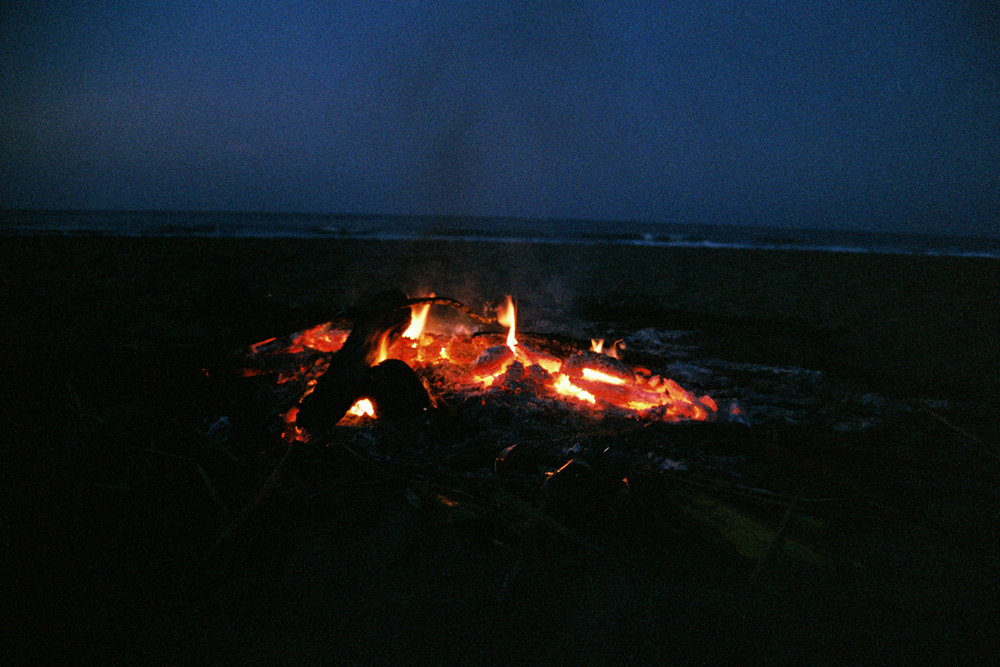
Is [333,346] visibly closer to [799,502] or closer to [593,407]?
[593,407]

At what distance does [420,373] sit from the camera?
12.3 feet

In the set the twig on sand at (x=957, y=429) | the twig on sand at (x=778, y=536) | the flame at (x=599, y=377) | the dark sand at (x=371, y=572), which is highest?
the twig on sand at (x=957, y=429)

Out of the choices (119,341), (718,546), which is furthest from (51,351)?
(718,546)

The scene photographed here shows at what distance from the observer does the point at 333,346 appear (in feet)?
13.7

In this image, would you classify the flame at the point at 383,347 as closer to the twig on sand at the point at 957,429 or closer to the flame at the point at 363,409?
the flame at the point at 363,409

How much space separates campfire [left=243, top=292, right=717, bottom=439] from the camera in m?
3.06

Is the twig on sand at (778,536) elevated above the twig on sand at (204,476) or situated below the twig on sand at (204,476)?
above

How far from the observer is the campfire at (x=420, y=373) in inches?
121

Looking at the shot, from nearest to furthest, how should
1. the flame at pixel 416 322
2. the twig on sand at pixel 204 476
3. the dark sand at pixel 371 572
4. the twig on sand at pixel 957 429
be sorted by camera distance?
the dark sand at pixel 371 572, the twig on sand at pixel 204 476, the twig on sand at pixel 957 429, the flame at pixel 416 322

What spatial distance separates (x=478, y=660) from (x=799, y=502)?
196cm

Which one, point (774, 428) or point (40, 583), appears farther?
point (774, 428)

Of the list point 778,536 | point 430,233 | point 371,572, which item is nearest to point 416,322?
point 371,572

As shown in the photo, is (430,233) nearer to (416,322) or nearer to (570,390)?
(416,322)

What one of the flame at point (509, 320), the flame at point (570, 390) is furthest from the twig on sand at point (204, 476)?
the flame at point (509, 320)
